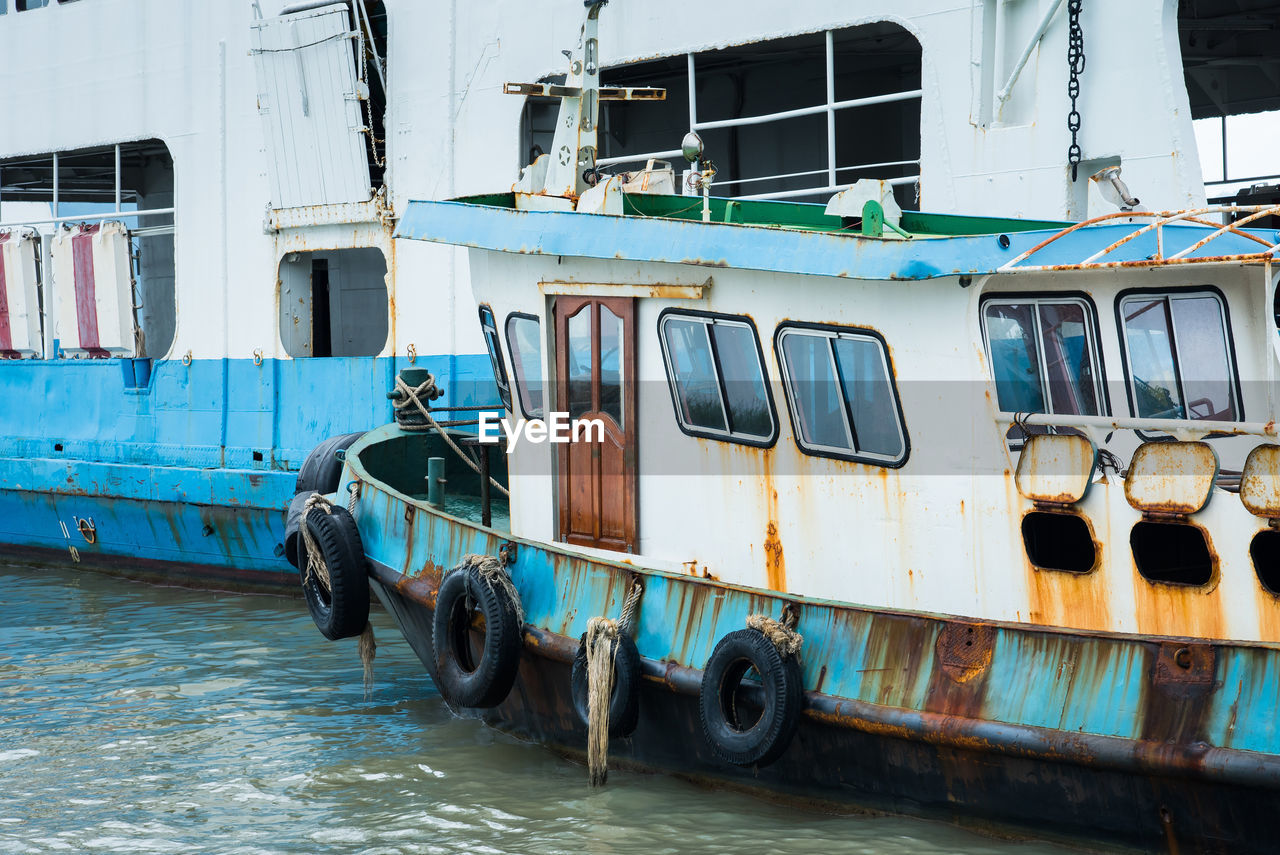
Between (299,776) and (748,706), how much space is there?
8.33ft

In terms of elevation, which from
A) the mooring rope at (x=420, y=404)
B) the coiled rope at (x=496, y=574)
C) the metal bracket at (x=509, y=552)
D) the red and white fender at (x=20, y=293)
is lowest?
the coiled rope at (x=496, y=574)

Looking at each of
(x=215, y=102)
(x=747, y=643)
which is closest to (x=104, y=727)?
(x=747, y=643)

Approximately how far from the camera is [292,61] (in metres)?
12.6

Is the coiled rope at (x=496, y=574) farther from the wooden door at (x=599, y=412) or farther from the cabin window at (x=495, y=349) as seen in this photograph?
the cabin window at (x=495, y=349)

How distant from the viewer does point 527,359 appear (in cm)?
730

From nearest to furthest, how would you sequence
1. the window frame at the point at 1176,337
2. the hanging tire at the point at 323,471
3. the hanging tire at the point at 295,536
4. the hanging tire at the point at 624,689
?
the window frame at the point at 1176,337 → the hanging tire at the point at 624,689 → the hanging tire at the point at 295,536 → the hanging tire at the point at 323,471

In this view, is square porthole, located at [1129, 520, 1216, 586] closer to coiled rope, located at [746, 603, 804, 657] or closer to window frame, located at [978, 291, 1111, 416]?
window frame, located at [978, 291, 1111, 416]

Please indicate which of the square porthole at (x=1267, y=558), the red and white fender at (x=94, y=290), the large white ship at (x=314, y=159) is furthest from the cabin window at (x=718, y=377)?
the red and white fender at (x=94, y=290)

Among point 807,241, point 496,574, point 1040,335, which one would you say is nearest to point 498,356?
point 496,574

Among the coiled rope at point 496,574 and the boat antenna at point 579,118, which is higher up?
the boat antenna at point 579,118

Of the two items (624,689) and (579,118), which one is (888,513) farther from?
(579,118)

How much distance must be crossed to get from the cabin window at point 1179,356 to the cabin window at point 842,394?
100cm

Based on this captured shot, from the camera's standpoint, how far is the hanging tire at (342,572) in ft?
26.0

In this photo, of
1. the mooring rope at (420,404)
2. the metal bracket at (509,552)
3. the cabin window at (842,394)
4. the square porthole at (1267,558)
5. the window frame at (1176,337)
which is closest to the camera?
the square porthole at (1267,558)
